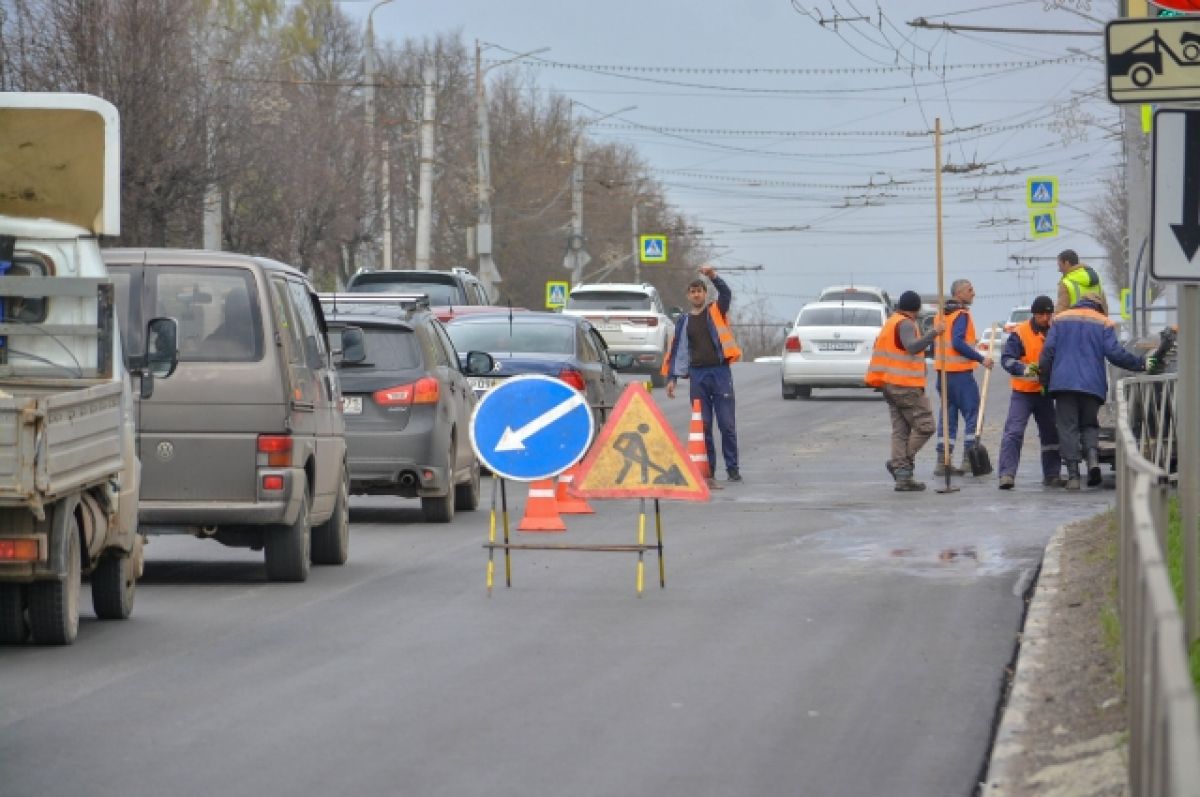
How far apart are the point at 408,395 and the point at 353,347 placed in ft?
8.18

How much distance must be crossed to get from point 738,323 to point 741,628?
98348mm

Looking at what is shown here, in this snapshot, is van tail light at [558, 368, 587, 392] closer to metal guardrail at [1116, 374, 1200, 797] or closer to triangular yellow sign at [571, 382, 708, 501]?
triangular yellow sign at [571, 382, 708, 501]

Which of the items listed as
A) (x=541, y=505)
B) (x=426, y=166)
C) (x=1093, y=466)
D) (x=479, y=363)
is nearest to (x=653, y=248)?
(x=426, y=166)

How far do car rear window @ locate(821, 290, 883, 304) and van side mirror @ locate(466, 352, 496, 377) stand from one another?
128 feet

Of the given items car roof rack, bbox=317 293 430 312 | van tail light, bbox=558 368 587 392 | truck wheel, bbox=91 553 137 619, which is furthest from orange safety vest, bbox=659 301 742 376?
truck wheel, bbox=91 553 137 619

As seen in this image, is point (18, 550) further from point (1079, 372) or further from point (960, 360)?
point (960, 360)

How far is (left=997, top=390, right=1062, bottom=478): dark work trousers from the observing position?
2184cm

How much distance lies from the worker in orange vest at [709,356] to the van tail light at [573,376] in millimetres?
885

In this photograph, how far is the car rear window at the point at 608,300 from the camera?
46.6 m

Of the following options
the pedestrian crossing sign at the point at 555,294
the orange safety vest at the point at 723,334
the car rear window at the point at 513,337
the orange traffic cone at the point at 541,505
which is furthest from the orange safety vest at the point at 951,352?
the pedestrian crossing sign at the point at 555,294

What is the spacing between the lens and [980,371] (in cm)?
5512

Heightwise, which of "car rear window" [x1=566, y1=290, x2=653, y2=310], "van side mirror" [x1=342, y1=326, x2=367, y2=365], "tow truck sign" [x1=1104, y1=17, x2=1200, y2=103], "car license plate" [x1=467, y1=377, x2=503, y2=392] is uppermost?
"tow truck sign" [x1=1104, y1=17, x2=1200, y2=103]

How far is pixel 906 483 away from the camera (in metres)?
21.6

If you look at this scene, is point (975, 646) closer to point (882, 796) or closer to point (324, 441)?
point (882, 796)
